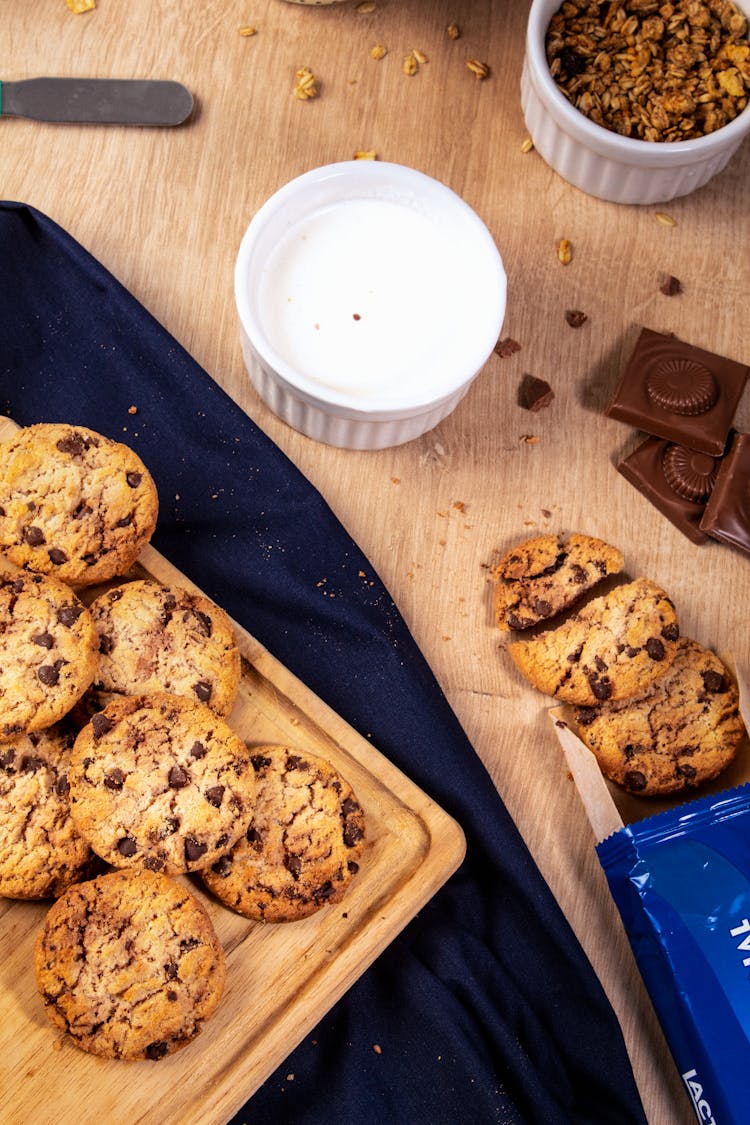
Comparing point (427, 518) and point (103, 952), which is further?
point (427, 518)

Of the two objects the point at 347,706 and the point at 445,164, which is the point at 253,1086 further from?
the point at 445,164

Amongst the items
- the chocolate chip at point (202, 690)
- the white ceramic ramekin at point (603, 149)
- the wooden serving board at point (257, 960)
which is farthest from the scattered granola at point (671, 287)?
the chocolate chip at point (202, 690)

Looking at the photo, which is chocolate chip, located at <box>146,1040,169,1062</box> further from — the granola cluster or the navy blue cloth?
the granola cluster

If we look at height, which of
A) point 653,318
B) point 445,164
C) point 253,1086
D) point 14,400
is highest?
point 445,164

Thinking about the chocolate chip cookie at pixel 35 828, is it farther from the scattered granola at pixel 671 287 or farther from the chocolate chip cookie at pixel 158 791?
the scattered granola at pixel 671 287

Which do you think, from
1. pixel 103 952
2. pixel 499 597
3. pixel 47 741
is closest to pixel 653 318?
pixel 499 597
